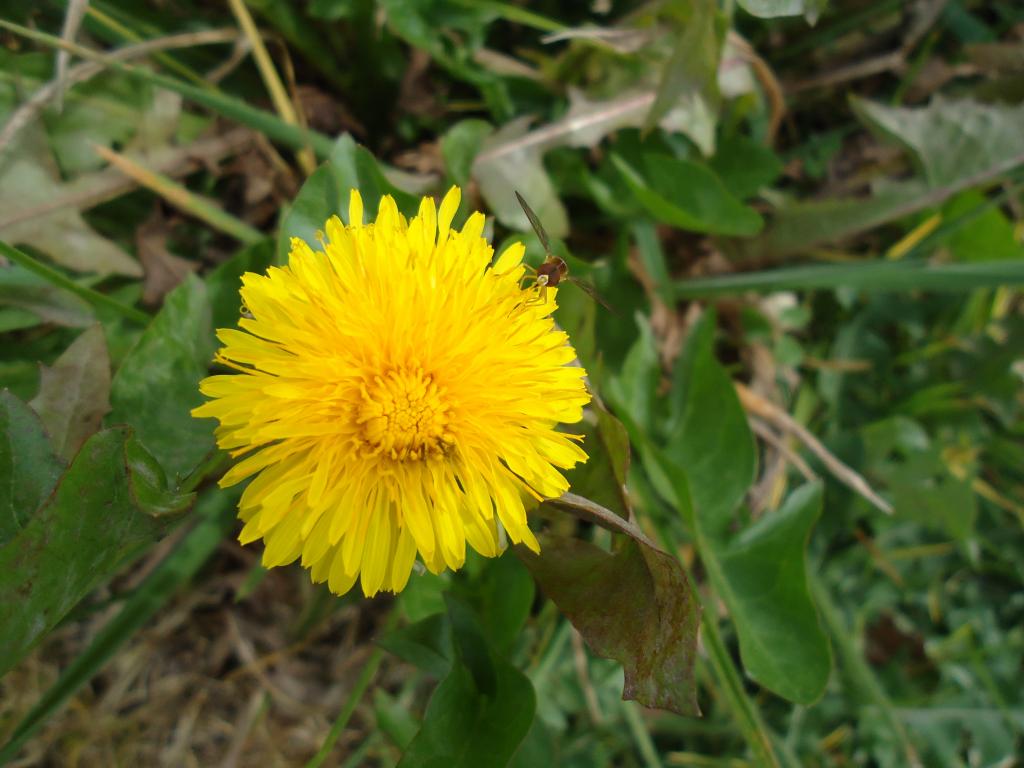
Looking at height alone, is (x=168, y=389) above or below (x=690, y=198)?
above

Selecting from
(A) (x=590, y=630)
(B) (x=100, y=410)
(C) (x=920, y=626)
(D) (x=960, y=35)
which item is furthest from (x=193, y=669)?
(D) (x=960, y=35)

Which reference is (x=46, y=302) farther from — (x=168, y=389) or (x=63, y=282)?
(x=168, y=389)

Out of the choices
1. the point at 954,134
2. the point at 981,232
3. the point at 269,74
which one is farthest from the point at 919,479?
the point at 269,74

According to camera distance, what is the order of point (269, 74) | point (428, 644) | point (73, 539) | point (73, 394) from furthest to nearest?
point (269, 74), point (428, 644), point (73, 394), point (73, 539)

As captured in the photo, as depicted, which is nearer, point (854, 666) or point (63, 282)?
point (63, 282)

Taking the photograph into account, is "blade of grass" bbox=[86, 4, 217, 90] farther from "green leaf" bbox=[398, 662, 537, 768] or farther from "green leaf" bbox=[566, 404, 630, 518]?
"green leaf" bbox=[398, 662, 537, 768]

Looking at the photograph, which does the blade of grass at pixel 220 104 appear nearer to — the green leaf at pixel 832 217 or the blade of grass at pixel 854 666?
the green leaf at pixel 832 217

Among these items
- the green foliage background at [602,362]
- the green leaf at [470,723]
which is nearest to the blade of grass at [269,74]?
the green foliage background at [602,362]
